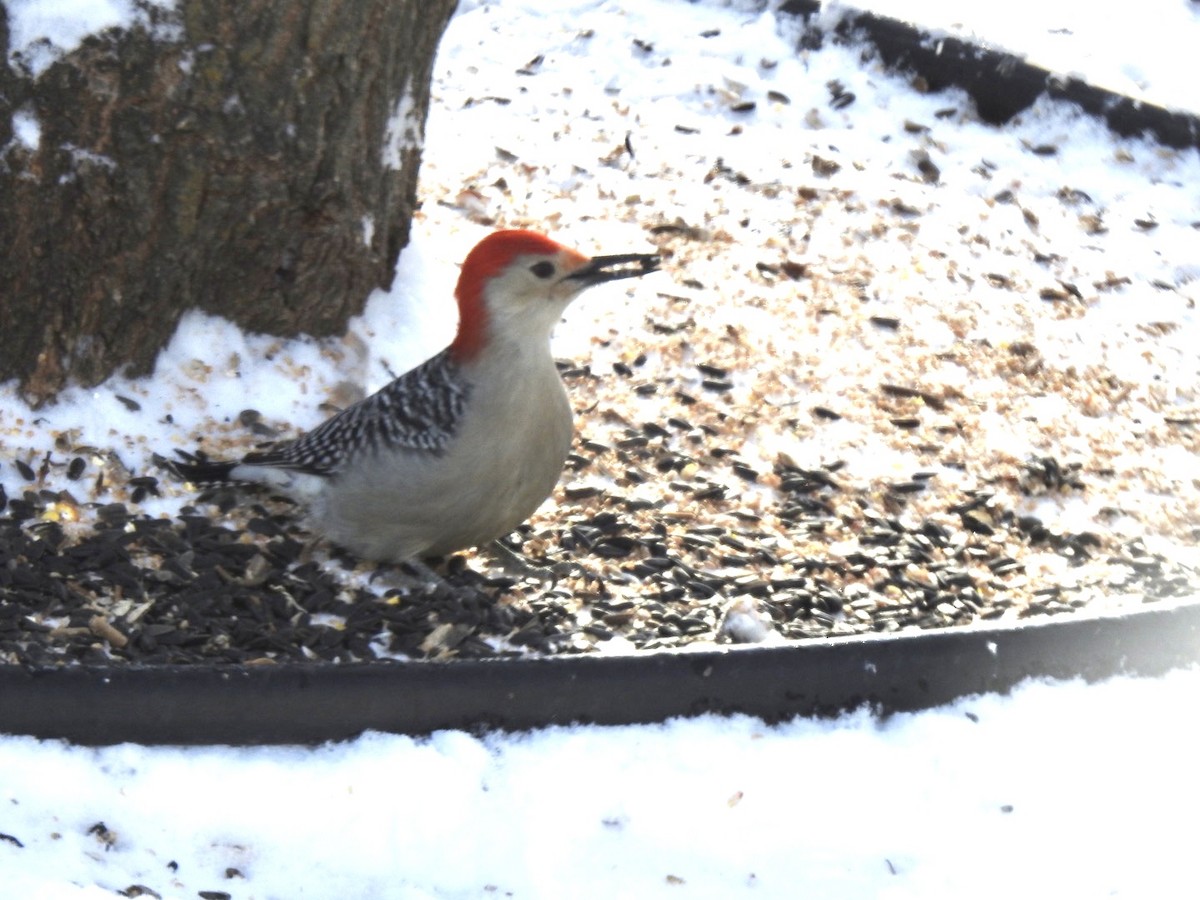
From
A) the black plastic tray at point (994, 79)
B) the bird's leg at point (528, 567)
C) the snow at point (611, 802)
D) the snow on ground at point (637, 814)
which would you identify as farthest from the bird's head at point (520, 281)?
the black plastic tray at point (994, 79)

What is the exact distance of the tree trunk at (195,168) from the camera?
4.63 meters

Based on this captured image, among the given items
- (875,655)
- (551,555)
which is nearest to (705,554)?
(551,555)

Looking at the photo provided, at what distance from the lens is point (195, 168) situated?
4.80 meters

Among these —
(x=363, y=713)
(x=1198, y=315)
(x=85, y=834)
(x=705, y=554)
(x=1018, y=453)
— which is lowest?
(x=85, y=834)

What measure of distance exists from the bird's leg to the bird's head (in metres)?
0.59

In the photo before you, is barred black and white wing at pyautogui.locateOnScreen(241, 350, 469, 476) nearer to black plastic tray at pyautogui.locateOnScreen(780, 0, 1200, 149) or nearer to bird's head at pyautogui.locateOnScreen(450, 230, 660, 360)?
bird's head at pyautogui.locateOnScreen(450, 230, 660, 360)

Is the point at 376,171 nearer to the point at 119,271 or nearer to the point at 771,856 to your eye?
the point at 119,271

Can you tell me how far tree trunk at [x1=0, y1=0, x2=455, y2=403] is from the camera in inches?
182

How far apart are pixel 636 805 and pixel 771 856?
324 millimetres

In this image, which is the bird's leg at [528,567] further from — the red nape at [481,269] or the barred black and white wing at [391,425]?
the red nape at [481,269]

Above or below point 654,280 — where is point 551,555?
below

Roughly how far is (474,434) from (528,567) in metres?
0.48

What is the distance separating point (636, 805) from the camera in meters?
3.77

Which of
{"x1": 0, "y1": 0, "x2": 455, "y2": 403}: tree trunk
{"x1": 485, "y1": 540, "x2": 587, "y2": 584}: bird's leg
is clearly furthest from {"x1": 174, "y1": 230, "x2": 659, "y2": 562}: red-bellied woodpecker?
{"x1": 0, "y1": 0, "x2": 455, "y2": 403}: tree trunk
